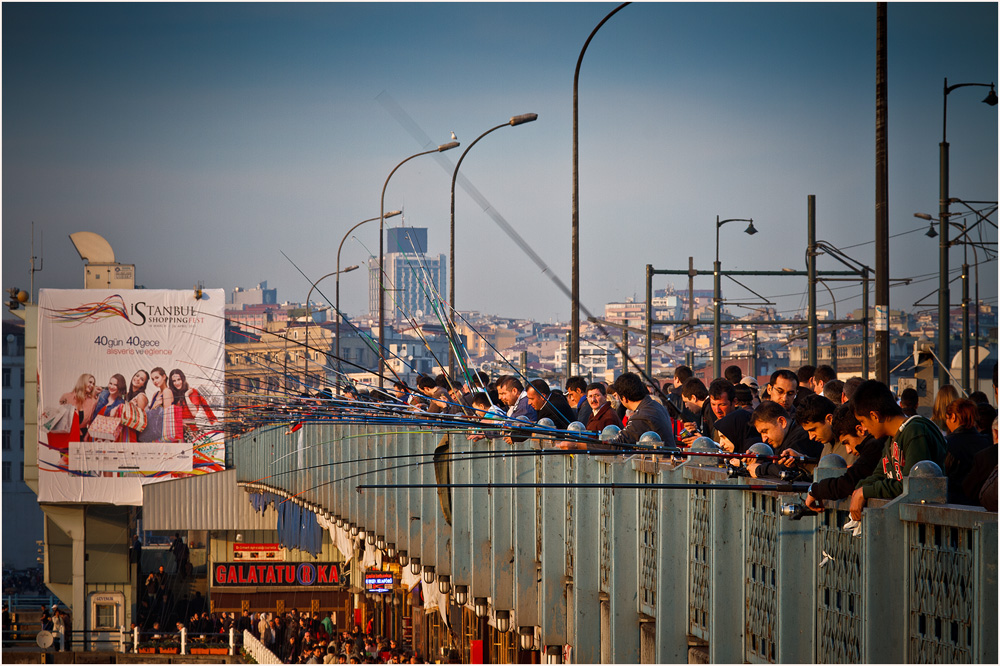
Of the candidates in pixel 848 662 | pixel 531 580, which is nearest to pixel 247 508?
pixel 531 580

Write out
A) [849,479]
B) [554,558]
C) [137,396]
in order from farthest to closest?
1. [137,396]
2. [554,558]
3. [849,479]

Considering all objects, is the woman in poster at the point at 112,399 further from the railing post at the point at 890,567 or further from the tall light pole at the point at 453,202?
the railing post at the point at 890,567

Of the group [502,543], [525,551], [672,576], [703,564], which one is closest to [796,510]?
[703,564]

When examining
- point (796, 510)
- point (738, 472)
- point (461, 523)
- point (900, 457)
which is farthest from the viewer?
point (461, 523)

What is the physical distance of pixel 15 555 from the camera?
86.4 metres

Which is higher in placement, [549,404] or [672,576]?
[549,404]

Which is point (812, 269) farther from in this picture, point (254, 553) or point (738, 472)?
point (254, 553)

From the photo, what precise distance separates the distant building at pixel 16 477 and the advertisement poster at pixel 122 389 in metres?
36.6

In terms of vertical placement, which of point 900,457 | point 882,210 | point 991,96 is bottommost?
point 900,457

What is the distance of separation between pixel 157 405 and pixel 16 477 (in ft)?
160

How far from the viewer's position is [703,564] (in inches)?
257

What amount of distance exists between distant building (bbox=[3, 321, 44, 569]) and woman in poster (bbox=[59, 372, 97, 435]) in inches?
1454

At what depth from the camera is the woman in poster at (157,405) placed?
142 ft

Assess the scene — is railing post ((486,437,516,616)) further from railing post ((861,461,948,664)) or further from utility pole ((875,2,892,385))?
railing post ((861,461,948,664))
